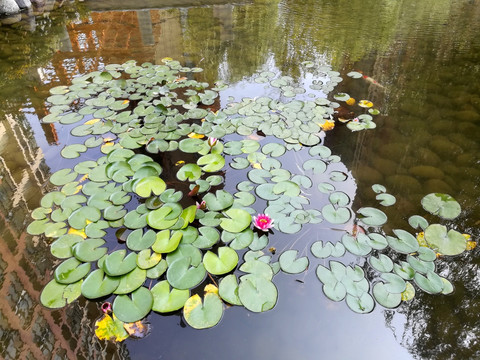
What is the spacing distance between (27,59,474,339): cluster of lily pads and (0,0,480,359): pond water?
7 cm

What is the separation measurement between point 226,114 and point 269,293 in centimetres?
165

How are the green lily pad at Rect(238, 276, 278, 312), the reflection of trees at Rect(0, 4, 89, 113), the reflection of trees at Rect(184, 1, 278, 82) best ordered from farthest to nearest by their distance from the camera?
the reflection of trees at Rect(184, 1, 278, 82) → the reflection of trees at Rect(0, 4, 89, 113) → the green lily pad at Rect(238, 276, 278, 312)

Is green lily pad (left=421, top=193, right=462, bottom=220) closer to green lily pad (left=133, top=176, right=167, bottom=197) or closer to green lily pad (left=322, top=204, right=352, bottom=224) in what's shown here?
green lily pad (left=322, top=204, right=352, bottom=224)

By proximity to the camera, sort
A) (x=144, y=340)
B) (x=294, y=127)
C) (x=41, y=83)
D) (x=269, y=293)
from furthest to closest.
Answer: (x=41, y=83) → (x=294, y=127) → (x=269, y=293) → (x=144, y=340)

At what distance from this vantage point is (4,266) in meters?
1.57

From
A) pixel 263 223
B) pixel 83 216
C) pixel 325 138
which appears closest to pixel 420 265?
pixel 263 223

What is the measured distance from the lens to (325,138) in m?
2.42

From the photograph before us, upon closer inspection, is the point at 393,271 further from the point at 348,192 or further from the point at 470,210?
the point at 470,210

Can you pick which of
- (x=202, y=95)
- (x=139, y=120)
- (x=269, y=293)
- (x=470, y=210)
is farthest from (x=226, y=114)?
(x=470, y=210)

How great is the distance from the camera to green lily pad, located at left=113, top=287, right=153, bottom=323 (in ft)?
4.36

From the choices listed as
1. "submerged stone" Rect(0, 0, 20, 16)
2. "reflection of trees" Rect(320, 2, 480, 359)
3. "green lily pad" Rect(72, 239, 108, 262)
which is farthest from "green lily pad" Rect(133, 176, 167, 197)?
"submerged stone" Rect(0, 0, 20, 16)

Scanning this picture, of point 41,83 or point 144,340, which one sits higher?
point 41,83

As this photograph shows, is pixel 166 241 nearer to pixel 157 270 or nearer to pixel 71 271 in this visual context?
pixel 157 270

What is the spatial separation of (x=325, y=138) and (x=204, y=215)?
3.93 feet
